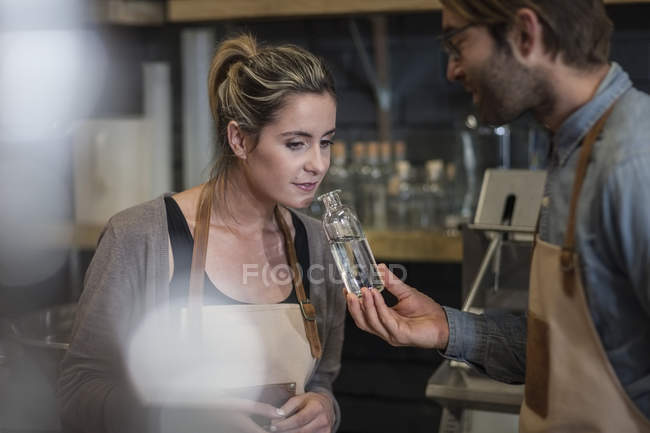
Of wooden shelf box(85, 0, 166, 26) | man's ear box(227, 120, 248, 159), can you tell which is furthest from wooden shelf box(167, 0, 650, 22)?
man's ear box(227, 120, 248, 159)

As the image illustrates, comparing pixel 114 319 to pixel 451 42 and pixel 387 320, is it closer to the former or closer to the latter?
pixel 387 320

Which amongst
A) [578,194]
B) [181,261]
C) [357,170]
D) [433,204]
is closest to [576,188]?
[578,194]

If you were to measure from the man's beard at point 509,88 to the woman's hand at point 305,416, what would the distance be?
25.8 inches

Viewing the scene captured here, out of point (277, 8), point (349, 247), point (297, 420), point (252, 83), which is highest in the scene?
point (277, 8)

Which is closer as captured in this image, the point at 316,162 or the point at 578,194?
the point at 578,194

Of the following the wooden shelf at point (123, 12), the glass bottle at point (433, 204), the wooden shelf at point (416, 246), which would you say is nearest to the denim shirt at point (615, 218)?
the wooden shelf at point (416, 246)

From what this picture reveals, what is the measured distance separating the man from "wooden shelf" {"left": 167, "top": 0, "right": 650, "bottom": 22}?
131 cm

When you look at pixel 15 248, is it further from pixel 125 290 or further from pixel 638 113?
pixel 638 113

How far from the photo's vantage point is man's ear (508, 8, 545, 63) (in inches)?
43.9

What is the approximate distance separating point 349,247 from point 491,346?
331mm

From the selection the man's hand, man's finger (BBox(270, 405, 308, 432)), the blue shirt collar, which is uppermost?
the blue shirt collar

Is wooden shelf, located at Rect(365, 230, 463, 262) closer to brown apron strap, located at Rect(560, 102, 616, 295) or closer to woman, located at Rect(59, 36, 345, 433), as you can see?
woman, located at Rect(59, 36, 345, 433)

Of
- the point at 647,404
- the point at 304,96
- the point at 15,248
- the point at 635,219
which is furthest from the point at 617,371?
the point at 15,248

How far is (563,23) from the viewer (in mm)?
1112
